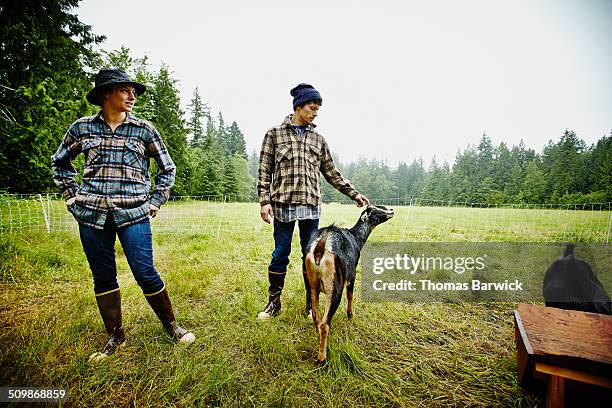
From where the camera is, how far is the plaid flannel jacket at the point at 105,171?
2.05 m

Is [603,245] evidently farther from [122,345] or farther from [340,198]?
[340,198]

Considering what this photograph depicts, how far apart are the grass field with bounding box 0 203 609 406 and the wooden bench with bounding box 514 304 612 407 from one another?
0.51 metres

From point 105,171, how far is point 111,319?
4.55 ft

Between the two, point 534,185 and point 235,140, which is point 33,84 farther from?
point 534,185

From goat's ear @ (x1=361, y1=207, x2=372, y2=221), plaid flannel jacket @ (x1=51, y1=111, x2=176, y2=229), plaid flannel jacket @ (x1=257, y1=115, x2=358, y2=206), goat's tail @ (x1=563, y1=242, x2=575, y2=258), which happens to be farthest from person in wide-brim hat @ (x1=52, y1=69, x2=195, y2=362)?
goat's tail @ (x1=563, y1=242, x2=575, y2=258)

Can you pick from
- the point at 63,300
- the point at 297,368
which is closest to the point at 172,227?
the point at 63,300

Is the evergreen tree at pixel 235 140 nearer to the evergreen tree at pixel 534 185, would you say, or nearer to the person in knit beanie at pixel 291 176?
the evergreen tree at pixel 534 185

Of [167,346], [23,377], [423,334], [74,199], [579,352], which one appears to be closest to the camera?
[579,352]

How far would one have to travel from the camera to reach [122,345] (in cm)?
237

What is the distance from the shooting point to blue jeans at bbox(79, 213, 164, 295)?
2.09 meters

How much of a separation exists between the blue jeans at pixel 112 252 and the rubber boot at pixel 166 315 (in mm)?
86

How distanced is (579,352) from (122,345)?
354cm

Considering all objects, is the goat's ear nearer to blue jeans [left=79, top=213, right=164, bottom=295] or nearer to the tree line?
blue jeans [left=79, top=213, right=164, bottom=295]

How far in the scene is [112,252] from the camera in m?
2.24
